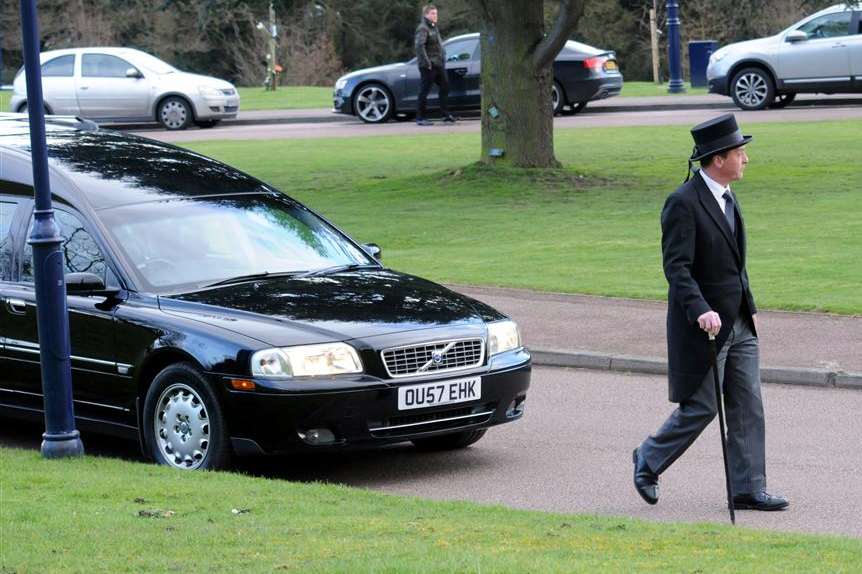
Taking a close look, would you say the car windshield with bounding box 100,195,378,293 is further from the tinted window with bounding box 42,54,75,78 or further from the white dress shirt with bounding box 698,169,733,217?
the tinted window with bounding box 42,54,75,78

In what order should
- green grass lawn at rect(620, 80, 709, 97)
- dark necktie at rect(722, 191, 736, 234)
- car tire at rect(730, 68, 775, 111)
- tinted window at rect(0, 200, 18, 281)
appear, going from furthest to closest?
green grass lawn at rect(620, 80, 709, 97) < car tire at rect(730, 68, 775, 111) < tinted window at rect(0, 200, 18, 281) < dark necktie at rect(722, 191, 736, 234)

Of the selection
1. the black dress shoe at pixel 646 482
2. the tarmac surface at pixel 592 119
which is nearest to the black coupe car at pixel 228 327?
the black dress shoe at pixel 646 482

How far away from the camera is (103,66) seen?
3556 cm

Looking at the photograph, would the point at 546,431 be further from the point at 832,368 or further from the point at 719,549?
the point at 719,549

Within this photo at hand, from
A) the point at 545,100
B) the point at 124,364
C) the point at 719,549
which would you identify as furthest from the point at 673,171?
the point at 719,549

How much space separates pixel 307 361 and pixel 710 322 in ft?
6.72

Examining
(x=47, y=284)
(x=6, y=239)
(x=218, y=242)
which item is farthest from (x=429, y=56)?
(x=47, y=284)

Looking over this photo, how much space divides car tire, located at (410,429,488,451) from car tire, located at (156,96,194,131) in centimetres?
2611

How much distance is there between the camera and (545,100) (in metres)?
21.5

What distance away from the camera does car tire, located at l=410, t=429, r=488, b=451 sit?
366 inches

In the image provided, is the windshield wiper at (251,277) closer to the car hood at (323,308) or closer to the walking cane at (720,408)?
the car hood at (323,308)

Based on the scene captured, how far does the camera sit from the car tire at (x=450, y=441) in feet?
30.5

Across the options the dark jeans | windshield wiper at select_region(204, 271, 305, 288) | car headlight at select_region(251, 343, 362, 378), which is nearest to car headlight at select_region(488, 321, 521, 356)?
car headlight at select_region(251, 343, 362, 378)

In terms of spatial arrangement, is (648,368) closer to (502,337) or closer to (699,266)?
(502,337)
